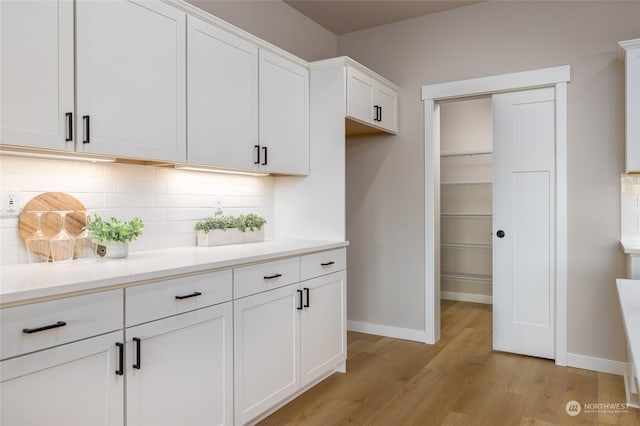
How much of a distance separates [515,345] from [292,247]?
2.10 metres

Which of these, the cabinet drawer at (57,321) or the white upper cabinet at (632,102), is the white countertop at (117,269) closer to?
the cabinet drawer at (57,321)

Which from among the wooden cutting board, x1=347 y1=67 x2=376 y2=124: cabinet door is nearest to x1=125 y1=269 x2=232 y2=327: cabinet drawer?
the wooden cutting board

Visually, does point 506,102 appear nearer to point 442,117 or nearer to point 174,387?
point 442,117

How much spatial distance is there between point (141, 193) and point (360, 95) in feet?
5.78

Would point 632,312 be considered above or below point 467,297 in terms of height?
above

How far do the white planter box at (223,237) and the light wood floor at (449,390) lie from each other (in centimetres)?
104

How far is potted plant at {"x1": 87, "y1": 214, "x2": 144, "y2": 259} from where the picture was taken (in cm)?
208

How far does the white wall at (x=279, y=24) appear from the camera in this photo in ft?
10.1

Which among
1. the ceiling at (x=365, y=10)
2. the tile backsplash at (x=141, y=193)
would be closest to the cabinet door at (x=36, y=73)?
the tile backsplash at (x=141, y=193)

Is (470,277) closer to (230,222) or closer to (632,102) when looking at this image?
(632,102)

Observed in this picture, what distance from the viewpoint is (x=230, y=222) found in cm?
289

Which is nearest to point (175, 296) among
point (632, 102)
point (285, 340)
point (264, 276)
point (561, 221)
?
point (264, 276)

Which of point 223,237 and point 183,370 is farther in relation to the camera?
point 223,237

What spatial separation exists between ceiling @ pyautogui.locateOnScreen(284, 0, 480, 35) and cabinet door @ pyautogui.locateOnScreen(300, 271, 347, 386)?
2205 millimetres
